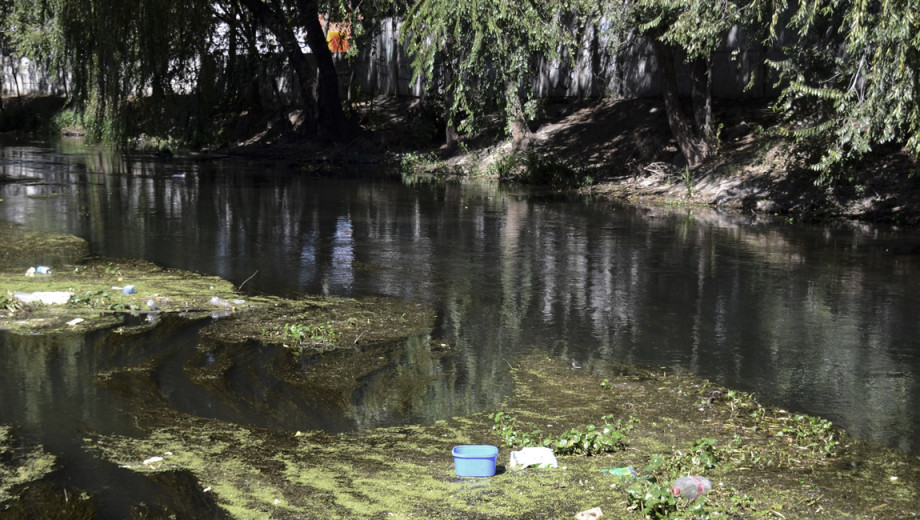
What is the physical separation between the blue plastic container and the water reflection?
41.6 inches

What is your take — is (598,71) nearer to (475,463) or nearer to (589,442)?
(589,442)

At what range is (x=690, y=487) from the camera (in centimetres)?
468

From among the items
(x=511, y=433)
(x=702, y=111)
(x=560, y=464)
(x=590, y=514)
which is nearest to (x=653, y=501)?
(x=590, y=514)

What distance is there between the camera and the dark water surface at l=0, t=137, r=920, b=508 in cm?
628

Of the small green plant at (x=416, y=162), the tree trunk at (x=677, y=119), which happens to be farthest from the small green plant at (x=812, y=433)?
the small green plant at (x=416, y=162)

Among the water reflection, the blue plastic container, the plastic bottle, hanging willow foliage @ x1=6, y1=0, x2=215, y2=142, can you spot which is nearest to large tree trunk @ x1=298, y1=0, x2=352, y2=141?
hanging willow foliage @ x1=6, y1=0, x2=215, y2=142

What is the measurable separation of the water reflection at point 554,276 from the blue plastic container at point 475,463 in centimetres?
106

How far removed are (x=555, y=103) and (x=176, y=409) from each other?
74.6 feet

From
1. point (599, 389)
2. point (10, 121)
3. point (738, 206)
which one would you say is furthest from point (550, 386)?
point (10, 121)

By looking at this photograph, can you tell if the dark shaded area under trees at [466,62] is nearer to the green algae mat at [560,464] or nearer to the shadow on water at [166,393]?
the shadow on water at [166,393]

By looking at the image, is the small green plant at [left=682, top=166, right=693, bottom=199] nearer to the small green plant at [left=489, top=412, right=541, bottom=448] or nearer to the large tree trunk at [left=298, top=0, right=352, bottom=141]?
the large tree trunk at [left=298, top=0, right=352, bottom=141]

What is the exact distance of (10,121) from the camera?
40.3 meters

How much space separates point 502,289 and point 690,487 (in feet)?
17.7

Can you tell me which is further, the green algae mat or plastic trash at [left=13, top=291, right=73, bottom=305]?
plastic trash at [left=13, top=291, right=73, bottom=305]
